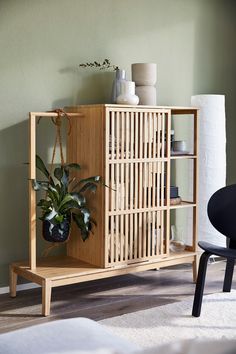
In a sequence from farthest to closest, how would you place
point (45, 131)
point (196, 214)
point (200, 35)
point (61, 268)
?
point (200, 35), point (196, 214), point (45, 131), point (61, 268)

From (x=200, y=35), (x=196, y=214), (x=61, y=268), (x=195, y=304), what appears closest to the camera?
(x=195, y=304)

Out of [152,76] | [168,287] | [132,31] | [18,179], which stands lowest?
[168,287]

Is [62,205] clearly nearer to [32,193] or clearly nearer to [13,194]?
[32,193]

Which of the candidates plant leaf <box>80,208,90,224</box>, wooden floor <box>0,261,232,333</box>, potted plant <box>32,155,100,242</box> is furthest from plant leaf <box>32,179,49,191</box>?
wooden floor <box>0,261,232,333</box>

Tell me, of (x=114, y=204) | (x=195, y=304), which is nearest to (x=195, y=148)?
(x=114, y=204)

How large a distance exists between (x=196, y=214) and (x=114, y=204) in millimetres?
851

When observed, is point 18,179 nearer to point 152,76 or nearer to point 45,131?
point 45,131

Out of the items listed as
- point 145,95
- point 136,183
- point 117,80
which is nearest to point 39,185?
point 136,183

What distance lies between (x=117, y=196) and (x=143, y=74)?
100 centimetres

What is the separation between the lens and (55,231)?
386cm

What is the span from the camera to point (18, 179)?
409cm

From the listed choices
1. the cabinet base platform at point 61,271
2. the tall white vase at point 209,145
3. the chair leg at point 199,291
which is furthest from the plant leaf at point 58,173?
the tall white vase at point 209,145

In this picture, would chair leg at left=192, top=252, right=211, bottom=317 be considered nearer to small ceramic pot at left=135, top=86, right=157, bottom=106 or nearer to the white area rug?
the white area rug

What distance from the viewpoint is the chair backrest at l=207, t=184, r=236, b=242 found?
397 cm
